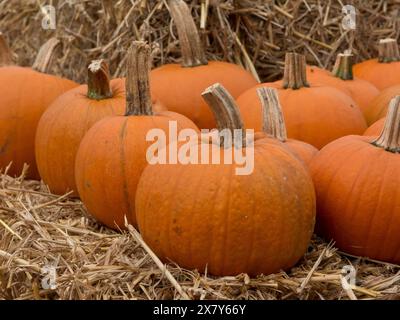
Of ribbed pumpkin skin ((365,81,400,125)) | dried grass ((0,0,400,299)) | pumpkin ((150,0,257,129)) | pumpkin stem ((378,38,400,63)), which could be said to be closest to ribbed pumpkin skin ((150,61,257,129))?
pumpkin ((150,0,257,129))

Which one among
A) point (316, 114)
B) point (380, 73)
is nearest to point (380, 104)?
point (316, 114)

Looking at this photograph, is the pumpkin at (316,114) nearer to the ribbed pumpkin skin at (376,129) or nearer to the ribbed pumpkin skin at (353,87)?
the ribbed pumpkin skin at (376,129)

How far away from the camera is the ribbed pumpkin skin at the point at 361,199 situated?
2150 millimetres

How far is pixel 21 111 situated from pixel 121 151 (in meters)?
0.86

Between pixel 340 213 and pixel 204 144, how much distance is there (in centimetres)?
49

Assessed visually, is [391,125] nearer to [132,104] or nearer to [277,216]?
[277,216]

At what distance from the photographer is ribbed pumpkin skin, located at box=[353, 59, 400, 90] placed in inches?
140

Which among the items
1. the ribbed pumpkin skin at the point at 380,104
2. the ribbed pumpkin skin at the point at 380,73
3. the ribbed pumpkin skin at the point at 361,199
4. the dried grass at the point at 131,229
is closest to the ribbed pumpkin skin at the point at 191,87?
the dried grass at the point at 131,229

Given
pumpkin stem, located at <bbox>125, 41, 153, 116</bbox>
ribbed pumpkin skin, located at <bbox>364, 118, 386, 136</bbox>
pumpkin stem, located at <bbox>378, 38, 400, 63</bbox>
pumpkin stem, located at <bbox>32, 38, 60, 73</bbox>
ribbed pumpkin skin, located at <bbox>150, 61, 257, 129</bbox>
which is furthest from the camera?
pumpkin stem, located at <bbox>378, 38, 400, 63</bbox>

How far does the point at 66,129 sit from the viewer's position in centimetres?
275

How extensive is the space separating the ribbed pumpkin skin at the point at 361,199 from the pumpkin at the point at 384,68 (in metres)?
1.36

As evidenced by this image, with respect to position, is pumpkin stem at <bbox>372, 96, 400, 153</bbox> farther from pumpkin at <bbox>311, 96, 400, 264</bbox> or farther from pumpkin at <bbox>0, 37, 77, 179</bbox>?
pumpkin at <bbox>0, 37, 77, 179</bbox>

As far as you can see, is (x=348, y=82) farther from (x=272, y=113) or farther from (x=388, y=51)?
(x=272, y=113)

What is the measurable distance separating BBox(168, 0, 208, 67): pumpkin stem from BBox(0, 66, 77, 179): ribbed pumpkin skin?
629mm
